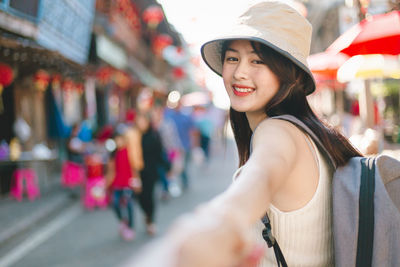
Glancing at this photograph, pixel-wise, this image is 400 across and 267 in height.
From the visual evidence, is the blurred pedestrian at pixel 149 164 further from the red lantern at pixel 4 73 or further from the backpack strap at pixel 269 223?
the backpack strap at pixel 269 223

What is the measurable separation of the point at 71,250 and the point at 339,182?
484cm

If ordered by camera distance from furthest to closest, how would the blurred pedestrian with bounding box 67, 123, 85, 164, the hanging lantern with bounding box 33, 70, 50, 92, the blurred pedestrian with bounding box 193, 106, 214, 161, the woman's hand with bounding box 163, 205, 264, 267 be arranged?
the blurred pedestrian with bounding box 193, 106, 214, 161 < the hanging lantern with bounding box 33, 70, 50, 92 < the blurred pedestrian with bounding box 67, 123, 85, 164 < the woman's hand with bounding box 163, 205, 264, 267

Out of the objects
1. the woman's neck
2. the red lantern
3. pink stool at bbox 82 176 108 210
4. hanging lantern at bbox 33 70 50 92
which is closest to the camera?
the woman's neck

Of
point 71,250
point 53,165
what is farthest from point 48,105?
point 71,250

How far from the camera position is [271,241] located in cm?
131

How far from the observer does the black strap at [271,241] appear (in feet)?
4.25

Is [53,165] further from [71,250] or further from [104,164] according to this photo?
[71,250]

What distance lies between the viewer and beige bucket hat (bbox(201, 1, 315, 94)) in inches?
54.4

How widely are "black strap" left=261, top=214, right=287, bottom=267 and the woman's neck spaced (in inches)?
17.9

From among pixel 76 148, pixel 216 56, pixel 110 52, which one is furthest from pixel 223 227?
pixel 110 52

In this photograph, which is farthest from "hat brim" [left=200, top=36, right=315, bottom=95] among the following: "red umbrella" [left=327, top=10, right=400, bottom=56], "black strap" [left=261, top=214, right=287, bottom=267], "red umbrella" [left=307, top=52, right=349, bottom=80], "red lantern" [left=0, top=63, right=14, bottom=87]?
"red lantern" [left=0, top=63, right=14, bottom=87]

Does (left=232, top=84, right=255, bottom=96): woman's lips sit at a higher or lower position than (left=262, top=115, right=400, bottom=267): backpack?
higher

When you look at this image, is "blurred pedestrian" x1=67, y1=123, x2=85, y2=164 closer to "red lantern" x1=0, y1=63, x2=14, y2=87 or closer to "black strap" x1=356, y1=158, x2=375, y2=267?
"red lantern" x1=0, y1=63, x2=14, y2=87

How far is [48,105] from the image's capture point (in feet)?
34.3
